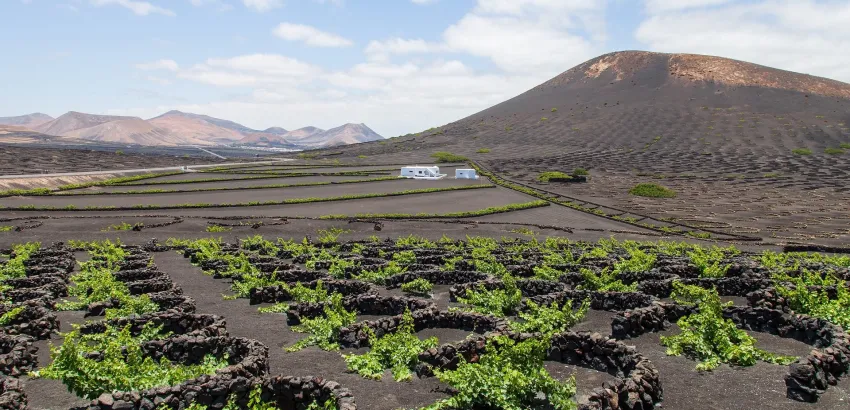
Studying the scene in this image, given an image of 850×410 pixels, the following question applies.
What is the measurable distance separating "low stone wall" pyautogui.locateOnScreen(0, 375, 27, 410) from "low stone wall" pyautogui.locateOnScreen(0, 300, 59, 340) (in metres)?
6.69

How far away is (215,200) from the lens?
246 feet

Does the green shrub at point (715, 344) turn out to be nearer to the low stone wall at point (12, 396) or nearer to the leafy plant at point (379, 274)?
the leafy plant at point (379, 274)

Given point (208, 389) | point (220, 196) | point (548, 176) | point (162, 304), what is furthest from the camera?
point (548, 176)

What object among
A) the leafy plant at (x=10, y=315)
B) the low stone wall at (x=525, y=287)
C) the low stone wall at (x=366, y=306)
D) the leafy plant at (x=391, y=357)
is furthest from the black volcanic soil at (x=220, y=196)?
the leafy plant at (x=391, y=357)

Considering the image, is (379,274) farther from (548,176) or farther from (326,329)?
(548,176)

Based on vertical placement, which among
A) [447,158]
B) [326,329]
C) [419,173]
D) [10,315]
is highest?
[447,158]

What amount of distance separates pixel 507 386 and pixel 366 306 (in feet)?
40.1

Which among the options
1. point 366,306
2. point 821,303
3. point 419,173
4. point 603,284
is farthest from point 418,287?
point 419,173

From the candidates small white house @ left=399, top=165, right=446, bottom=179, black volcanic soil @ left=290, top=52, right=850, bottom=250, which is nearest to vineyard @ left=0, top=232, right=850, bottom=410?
black volcanic soil @ left=290, top=52, right=850, bottom=250

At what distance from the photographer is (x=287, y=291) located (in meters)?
27.0

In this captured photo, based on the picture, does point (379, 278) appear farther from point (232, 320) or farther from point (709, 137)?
point (709, 137)

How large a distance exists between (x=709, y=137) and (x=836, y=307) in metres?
147

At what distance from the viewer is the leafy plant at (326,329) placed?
64.3ft

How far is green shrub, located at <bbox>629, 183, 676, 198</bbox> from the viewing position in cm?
8862
